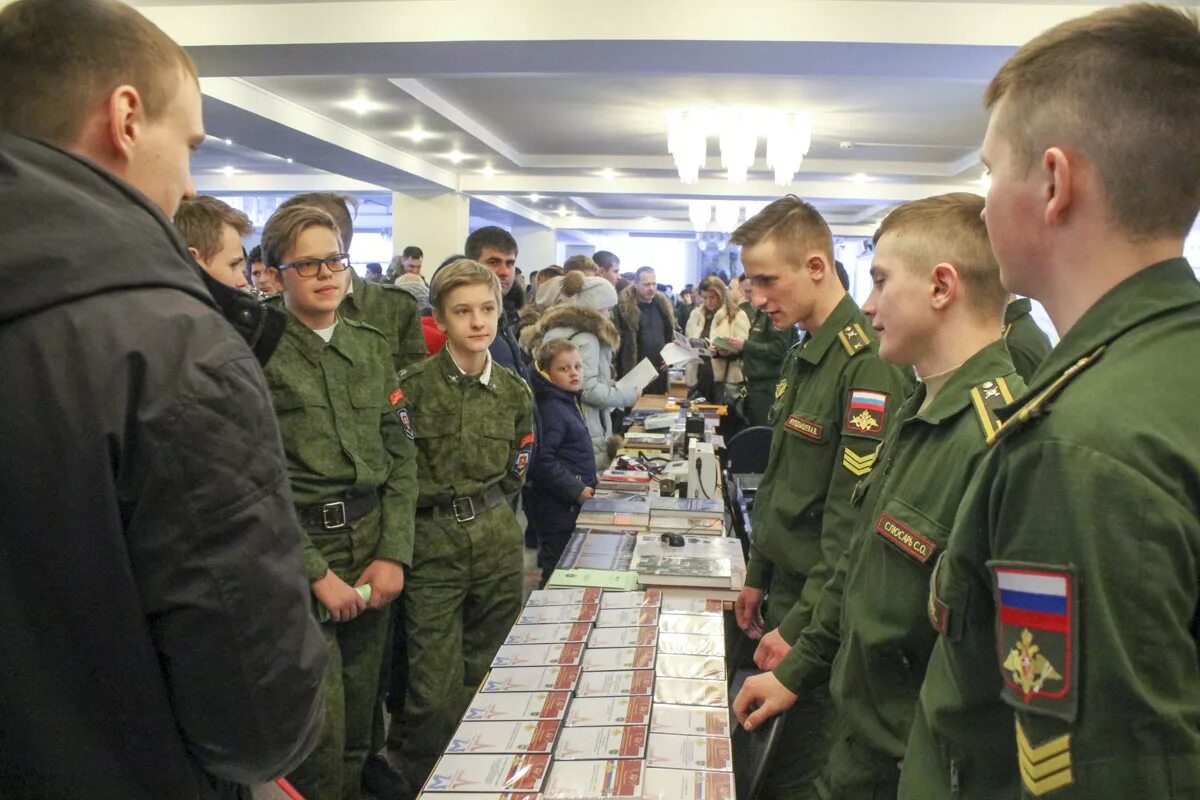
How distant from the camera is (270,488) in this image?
95 cm

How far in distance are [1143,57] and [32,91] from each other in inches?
45.3

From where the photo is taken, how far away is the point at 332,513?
7.07ft

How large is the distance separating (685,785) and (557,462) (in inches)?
85.1

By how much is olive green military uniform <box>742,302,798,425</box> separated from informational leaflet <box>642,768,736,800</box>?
14.2 feet

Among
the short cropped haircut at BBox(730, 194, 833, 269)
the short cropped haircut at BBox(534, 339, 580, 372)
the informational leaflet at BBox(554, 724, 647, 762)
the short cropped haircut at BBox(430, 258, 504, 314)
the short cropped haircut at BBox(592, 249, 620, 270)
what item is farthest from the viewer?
the short cropped haircut at BBox(592, 249, 620, 270)

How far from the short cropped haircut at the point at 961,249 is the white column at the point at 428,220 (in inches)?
396

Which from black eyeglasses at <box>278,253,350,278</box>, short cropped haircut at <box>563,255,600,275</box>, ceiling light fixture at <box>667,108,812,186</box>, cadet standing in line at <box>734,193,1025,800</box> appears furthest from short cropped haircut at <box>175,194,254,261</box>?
ceiling light fixture at <box>667,108,812,186</box>

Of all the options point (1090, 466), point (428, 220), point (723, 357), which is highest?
point (428, 220)

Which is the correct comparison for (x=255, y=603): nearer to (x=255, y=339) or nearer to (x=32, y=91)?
(x=255, y=339)

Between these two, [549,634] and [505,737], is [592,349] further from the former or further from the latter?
[505,737]

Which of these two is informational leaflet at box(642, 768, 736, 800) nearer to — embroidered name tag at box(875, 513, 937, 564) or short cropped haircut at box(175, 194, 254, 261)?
embroidered name tag at box(875, 513, 937, 564)

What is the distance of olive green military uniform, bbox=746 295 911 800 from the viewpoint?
6.39 feet

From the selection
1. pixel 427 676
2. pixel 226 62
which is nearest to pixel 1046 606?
pixel 427 676

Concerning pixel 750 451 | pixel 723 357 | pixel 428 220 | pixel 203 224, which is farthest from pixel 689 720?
pixel 428 220
